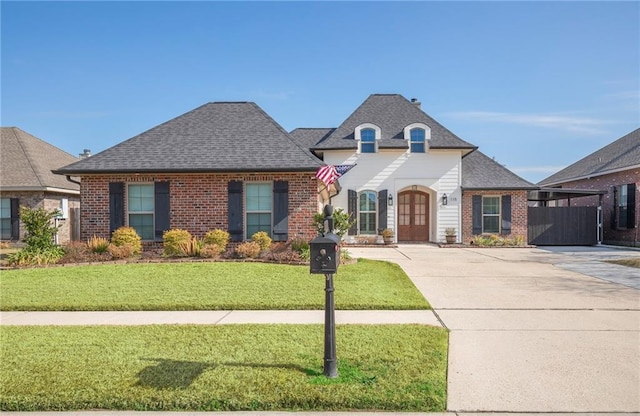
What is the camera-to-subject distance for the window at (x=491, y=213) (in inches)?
736

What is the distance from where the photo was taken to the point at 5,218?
55.2 feet

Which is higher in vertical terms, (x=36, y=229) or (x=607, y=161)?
(x=607, y=161)

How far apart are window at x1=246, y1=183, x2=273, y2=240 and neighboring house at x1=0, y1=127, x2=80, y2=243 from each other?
9.82 metres

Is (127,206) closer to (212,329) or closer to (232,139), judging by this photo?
(232,139)

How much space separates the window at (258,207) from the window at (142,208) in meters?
3.08

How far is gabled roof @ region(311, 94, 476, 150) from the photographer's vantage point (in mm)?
18359

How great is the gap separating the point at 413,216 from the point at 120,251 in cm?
1323

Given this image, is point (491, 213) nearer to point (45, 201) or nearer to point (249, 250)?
point (249, 250)

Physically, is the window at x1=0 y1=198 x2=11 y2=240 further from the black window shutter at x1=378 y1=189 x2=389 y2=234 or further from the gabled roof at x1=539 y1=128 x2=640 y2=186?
the gabled roof at x1=539 y1=128 x2=640 y2=186

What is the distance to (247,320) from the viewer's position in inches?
223

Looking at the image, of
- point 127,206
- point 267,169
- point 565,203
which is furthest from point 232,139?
point 565,203

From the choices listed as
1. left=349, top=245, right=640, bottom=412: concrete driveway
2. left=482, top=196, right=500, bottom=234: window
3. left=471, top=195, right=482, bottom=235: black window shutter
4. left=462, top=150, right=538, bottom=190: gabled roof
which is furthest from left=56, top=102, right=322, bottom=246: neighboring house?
left=482, top=196, right=500, bottom=234: window

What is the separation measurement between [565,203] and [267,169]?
70.8 feet

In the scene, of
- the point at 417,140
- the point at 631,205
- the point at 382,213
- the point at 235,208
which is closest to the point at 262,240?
the point at 235,208
